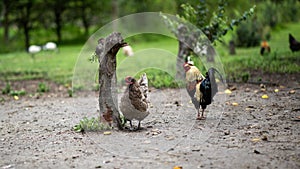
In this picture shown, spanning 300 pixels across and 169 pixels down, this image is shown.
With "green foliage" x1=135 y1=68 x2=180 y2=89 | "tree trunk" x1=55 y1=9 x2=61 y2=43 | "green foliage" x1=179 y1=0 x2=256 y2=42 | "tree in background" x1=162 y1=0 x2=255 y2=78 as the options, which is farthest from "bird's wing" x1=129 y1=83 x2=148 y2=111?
"tree trunk" x1=55 y1=9 x2=61 y2=43

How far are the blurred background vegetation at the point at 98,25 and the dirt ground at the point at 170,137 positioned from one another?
11.5ft

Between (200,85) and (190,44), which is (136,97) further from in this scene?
(190,44)

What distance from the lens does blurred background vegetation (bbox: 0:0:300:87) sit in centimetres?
1363

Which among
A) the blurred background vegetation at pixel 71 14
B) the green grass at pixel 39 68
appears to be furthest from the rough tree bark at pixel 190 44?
the blurred background vegetation at pixel 71 14

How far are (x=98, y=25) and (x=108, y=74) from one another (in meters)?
24.3

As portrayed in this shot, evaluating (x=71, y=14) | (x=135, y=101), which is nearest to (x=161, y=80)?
(x=135, y=101)

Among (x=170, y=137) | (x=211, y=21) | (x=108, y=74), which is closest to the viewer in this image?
(x=170, y=137)

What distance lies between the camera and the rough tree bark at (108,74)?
6137mm

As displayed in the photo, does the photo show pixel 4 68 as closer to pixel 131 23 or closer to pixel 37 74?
pixel 37 74

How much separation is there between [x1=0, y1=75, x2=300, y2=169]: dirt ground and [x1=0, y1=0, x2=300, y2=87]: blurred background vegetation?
11.5ft

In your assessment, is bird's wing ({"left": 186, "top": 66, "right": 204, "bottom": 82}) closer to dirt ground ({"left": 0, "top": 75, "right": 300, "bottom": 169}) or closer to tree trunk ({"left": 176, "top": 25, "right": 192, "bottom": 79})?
dirt ground ({"left": 0, "top": 75, "right": 300, "bottom": 169})

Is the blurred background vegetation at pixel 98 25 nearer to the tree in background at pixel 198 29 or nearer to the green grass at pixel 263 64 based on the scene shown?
the green grass at pixel 263 64

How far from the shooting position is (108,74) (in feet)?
20.7

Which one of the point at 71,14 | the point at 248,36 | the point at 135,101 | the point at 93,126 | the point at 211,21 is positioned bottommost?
the point at 93,126
